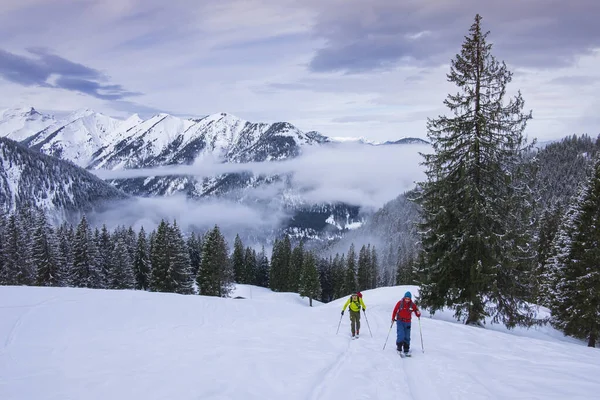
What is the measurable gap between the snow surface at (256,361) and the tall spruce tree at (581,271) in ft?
30.6

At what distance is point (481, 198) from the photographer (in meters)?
15.5

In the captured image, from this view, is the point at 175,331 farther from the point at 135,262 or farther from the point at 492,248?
the point at 135,262

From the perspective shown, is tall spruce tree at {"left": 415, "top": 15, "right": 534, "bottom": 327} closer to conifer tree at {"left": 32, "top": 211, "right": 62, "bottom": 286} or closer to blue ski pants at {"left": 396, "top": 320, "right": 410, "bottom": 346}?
blue ski pants at {"left": 396, "top": 320, "right": 410, "bottom": 346}

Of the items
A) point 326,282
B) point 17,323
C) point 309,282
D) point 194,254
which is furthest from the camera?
point 326,282

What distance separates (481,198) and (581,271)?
999 centimetres

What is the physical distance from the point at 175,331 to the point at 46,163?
229799mm

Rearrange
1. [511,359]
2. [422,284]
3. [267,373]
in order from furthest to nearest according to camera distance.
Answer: [422,284] → [511,359] → [267,373]

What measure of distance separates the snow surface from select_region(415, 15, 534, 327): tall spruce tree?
2.50 meters

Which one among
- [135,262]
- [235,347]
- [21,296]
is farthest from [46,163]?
[235,347]

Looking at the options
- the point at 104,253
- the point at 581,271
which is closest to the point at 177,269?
the point at 104,253

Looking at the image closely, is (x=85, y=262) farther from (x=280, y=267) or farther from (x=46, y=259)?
(x=280, y=267)

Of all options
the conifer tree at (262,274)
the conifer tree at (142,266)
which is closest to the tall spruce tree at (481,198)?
the conifer tree at (142,266)

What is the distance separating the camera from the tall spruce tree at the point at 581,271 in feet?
61.8

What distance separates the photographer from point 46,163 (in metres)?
194
